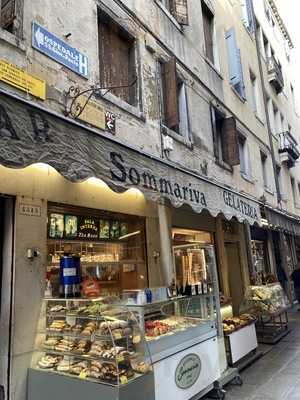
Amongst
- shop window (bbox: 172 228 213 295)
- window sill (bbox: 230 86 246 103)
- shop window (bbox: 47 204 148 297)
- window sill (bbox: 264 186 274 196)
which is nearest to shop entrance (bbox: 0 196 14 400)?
shop window (bbox: 47 204 148 297)

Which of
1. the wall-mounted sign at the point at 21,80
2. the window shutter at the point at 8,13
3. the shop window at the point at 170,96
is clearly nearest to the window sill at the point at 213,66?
the shop window at the point at 170,96

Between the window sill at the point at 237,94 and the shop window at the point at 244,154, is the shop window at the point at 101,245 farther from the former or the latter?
the window sill at the point at 237,94

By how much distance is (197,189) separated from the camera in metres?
6.20

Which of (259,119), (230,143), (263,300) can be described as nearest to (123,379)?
(263,300)

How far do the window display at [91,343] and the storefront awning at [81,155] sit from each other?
1.53 metres

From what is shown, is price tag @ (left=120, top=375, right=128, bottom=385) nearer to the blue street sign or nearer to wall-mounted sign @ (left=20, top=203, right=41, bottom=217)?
wall-mounted sign @ (left=20, top=203, right=41, bottom=217)

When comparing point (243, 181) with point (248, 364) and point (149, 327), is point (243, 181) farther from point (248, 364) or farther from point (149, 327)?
point (149, 327)

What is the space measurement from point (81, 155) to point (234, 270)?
9.54 m

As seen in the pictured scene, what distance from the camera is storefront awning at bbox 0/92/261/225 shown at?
3293mm

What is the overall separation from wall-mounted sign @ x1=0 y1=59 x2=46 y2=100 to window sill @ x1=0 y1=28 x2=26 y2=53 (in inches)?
11.6

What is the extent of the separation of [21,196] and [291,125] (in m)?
22.2

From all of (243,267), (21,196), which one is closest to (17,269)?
(21,196)

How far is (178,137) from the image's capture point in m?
8.39

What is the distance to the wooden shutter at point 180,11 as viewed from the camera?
30.6 ft
